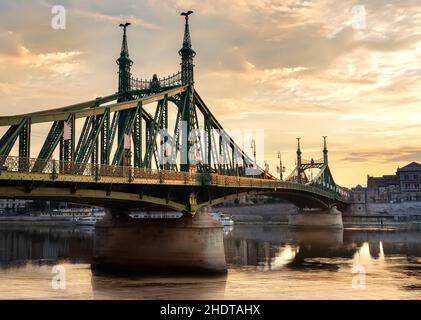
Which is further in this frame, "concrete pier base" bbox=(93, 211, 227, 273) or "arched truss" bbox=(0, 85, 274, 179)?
"concrete pier base" bbox=(93, 211, 227, 273)

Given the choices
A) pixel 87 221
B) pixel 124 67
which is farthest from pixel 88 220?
pixel 124 67

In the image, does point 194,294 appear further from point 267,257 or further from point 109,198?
point 267,257

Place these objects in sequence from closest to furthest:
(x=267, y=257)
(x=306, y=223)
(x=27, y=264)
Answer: (x=27, y=264)
(x=267, y=257)
(x=306, y=223)

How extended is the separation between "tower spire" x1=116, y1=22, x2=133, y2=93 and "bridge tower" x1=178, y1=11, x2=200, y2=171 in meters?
6.72

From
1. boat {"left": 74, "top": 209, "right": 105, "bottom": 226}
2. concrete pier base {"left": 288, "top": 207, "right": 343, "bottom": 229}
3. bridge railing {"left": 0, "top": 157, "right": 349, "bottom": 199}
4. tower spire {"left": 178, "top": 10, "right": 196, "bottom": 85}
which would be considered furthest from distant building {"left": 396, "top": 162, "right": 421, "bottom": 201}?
tower spire {"left": 178, "top": 10, "right": 196, "bottom": 85}

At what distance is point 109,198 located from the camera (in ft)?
131

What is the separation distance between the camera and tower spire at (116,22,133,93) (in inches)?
2422

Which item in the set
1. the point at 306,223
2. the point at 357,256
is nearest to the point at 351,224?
the point at 306,223

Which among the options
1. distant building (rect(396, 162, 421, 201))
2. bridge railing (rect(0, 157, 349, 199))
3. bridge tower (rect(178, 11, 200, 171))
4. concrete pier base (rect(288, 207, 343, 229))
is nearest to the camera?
bridge railing (rect(0, 157, 349, 199))

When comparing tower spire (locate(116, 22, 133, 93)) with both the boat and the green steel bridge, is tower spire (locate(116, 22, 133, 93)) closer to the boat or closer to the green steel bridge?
the green steel bridge

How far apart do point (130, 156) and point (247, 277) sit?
55.0 feet

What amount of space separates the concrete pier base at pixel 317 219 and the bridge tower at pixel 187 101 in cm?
7841

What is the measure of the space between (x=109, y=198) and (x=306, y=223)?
98.7 m

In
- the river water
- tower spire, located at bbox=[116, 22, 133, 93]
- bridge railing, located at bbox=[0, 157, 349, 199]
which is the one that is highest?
tower spire, located at bbox=[116, 22, 133, 93]
